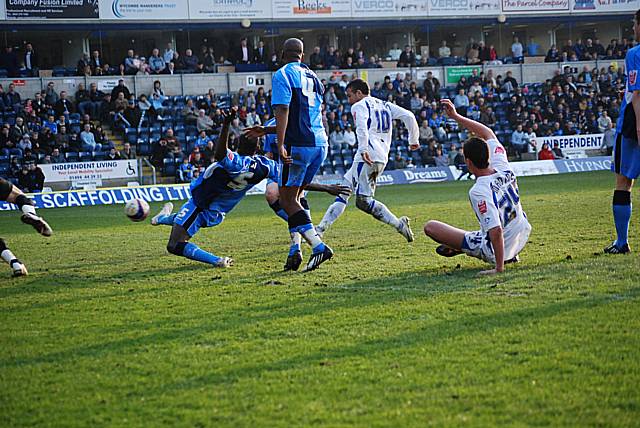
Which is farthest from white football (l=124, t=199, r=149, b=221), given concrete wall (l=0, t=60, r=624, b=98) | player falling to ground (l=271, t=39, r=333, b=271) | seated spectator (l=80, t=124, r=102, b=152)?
concrete wall (l=0, t=60, r=624, b=98)

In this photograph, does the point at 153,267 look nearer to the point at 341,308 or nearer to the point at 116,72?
the point at 341,308

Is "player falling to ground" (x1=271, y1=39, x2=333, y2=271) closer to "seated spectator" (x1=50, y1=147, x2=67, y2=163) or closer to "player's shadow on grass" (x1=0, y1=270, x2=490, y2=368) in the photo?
"player's shadow on grass" (x1=0, y1=270, x2=490, y2=368)

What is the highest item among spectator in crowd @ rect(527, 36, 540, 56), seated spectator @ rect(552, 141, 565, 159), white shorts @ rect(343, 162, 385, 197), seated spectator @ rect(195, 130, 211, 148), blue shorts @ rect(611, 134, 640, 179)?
spectator in crowd @ rect(527, 36, 540, 56)

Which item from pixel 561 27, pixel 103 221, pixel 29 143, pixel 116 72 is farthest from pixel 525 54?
pixel 103 221

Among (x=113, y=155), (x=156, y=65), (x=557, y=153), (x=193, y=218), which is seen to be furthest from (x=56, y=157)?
(x=557, y=153)

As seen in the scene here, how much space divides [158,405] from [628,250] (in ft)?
20.5

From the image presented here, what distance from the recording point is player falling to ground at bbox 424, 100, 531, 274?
798 centimetres

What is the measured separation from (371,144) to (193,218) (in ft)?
9.83

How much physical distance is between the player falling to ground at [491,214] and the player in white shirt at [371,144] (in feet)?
10.4

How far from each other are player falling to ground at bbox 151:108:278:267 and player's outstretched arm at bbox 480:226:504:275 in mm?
3357

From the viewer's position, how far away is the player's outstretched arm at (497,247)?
7.87m

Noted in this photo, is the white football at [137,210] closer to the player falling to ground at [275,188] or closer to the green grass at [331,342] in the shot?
the green grass at [331,342]

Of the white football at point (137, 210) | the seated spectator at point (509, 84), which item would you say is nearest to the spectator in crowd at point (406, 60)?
the seated spectator at point (509, 84)

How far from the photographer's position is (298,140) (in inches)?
362
